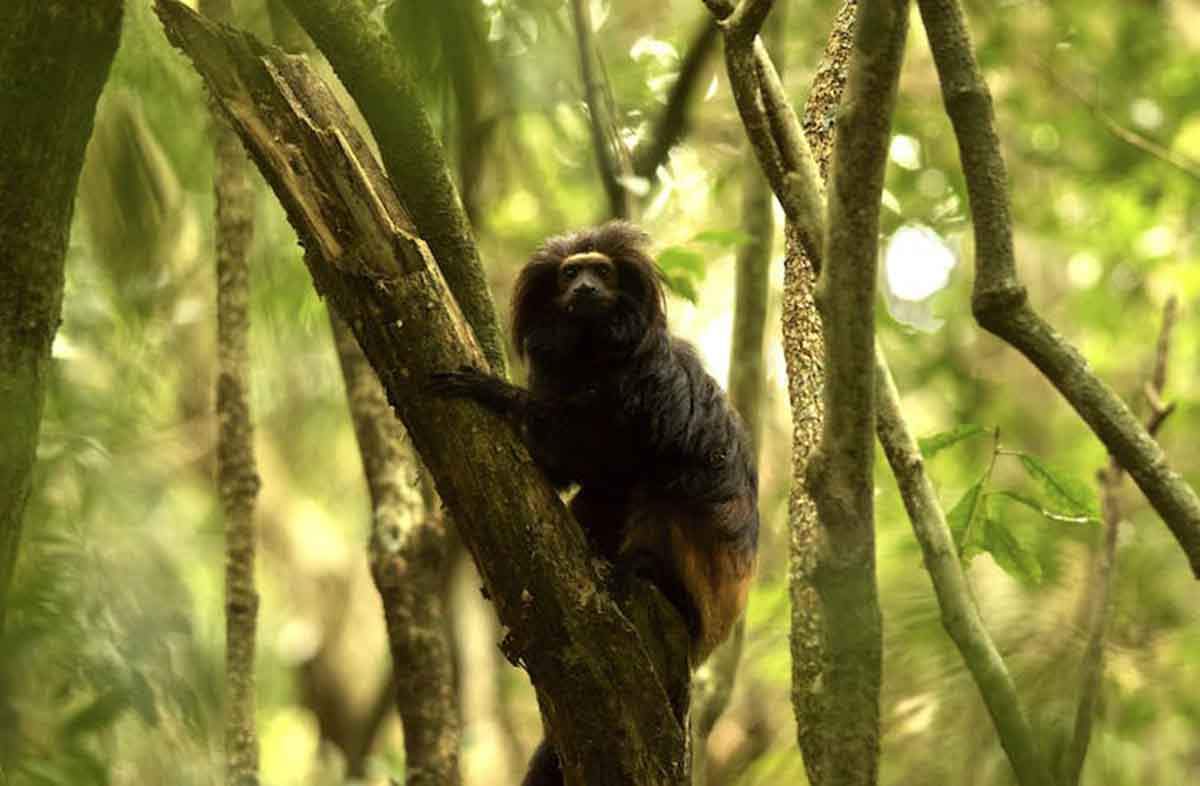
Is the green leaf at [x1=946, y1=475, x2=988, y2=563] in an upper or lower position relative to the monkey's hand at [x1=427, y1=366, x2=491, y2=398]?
lower

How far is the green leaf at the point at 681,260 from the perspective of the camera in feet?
15.7

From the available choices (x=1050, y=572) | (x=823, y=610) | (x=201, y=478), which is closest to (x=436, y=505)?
(x=1050, y=572)

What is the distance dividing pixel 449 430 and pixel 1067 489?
1578 mm

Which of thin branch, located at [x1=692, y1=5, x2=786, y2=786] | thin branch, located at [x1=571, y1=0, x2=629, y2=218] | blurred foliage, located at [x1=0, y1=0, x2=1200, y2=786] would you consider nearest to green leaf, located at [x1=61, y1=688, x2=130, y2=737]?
blurred foliage, located at [x1=0, y1=0, x2=1200, y2=786]

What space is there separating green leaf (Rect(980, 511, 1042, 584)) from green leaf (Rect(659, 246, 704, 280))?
4.56 feet

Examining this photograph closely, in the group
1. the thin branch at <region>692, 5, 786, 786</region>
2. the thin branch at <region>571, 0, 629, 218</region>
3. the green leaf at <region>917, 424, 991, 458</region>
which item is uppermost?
the thin branch at <region>571, 0, 629, 218</region>

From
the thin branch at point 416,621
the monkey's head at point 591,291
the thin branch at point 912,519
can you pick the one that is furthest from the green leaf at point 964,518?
the thin branch at point 416,621

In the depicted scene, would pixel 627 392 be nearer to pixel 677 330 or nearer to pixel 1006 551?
pixel 1006 551

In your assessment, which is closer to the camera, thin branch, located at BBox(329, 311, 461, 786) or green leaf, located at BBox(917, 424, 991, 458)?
green leaf, located at BBox(917, 424, 991, 458)

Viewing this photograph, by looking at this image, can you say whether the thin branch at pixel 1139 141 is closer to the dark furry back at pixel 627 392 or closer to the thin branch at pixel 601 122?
the thin branch at pixel 601 122

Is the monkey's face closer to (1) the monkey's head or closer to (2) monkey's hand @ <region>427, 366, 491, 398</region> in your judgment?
(1) the monkey's head

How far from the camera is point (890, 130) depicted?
2535mm

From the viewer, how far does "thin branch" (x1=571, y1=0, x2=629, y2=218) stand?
6.01 metres

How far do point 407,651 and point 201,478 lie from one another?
719 centimetres
